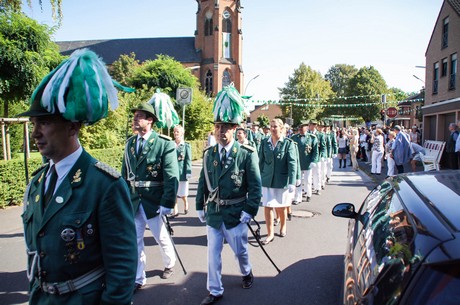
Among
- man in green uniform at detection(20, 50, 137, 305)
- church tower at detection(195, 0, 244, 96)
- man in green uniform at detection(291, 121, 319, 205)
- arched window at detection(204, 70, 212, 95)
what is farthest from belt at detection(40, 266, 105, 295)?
arched window at detection(204, 70, 212, 95)

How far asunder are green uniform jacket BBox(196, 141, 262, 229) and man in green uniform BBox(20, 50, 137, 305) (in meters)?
2.32

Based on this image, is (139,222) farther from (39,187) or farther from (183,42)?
(183,42)

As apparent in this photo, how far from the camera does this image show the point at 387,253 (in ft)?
6.52

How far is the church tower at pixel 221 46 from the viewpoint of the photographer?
6300 centimetres

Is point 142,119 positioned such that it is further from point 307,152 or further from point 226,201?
point 307,152

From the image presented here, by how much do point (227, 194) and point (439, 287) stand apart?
310 cm

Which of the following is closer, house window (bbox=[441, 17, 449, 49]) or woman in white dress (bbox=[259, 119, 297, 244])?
woman in white dress (bbox=[259, 119, 297, 244])

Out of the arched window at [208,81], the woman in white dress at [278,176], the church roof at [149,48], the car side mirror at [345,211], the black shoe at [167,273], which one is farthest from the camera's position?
the church roof at [149,48]

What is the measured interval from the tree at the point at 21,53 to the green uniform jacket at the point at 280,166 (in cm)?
658

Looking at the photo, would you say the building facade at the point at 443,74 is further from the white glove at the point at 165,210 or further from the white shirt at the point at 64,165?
the white shirt at the point at 64,165


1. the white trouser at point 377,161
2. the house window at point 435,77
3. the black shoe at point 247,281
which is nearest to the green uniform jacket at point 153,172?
the black shoe at point 247,281

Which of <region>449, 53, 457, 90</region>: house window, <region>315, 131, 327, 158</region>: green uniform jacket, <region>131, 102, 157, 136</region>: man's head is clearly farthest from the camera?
<region>449, 53, 457, 90</region>: house window

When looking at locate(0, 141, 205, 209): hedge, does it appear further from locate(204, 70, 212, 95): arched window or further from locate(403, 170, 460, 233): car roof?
locate(204, 70, 212, 95): arched window

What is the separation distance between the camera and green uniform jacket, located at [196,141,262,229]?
442 cm
